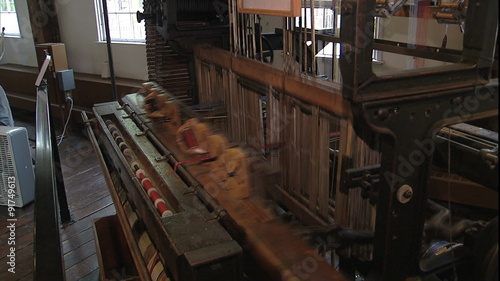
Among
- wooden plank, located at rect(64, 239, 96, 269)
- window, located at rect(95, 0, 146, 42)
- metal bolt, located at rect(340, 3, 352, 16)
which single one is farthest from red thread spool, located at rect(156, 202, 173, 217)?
window, located at rect(95, 0, 146, 42)

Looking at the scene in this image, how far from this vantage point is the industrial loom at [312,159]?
3.08 feet

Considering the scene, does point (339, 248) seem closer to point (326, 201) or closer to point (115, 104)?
point (326, 201)

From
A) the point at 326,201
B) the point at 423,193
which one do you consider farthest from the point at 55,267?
the point at 326,201

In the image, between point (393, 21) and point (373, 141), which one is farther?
point (393, 21)

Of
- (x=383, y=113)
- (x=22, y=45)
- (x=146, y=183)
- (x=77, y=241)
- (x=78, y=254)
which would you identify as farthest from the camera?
(x=22, y=45)

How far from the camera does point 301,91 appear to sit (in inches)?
66.1

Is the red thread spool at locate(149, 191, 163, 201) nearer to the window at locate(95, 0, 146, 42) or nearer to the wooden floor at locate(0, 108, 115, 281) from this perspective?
the wooden floor at locate(0, 108, 115, 281)

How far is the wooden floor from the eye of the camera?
287 cm

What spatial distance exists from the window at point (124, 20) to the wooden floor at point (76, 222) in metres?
1.45

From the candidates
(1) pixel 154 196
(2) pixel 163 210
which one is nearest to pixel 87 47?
(1) pixel 154 196

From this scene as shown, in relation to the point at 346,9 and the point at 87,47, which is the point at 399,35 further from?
the point at 87,47

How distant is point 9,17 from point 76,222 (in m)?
4.99

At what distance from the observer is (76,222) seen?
3.46 metres

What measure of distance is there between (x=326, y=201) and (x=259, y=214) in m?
0.43
